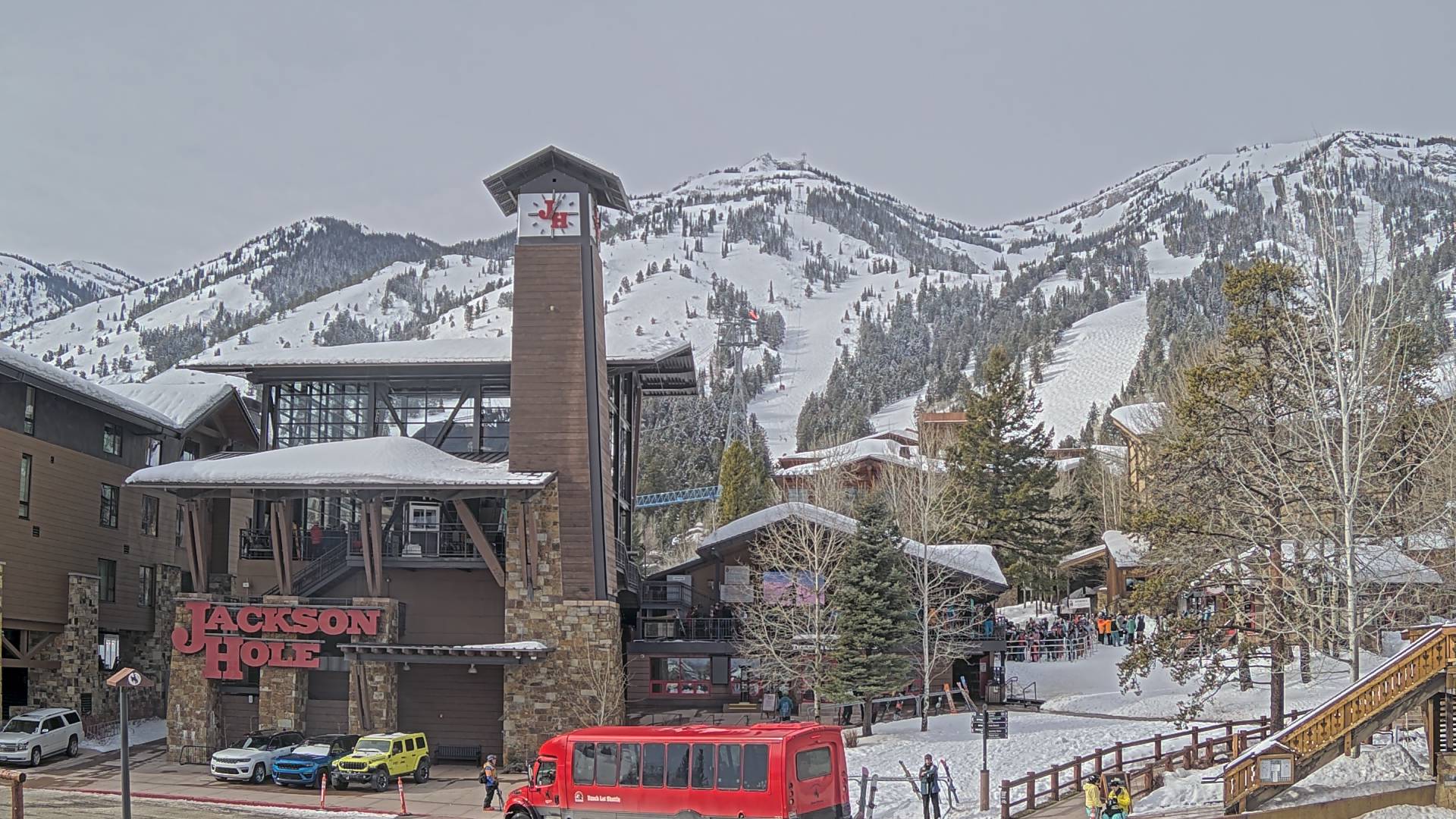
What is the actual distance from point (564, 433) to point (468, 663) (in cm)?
759

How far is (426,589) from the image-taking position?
43.3 m

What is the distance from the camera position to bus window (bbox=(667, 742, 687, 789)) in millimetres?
26172

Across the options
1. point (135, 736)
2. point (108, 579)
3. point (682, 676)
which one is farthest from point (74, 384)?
Answer: point (682, 676)

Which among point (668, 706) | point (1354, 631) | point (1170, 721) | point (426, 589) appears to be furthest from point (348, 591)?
point (1354, 631)

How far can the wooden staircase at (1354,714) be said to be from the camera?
2419 centimetres

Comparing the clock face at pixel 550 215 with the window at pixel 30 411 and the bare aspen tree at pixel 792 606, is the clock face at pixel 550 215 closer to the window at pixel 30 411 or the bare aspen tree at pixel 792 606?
the bare aspen tree at pixel 792 606

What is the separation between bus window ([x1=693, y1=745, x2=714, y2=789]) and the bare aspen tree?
45.8 ft

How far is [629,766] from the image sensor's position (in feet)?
87.8

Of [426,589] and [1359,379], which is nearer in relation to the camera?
[1359,379]

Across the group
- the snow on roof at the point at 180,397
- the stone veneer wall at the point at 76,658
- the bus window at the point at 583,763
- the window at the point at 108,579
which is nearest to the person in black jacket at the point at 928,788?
the bus window at the point at 583,763

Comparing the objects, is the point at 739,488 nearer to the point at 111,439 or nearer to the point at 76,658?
the point at 111,439

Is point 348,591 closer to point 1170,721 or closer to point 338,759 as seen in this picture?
point 338,759

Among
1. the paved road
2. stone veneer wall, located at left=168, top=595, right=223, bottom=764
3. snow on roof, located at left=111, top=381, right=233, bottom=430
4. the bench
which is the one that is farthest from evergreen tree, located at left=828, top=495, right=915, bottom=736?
snow on roof, located at left=111, top=381, right=233, bottom=430

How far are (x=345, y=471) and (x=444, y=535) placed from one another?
4.64 m
